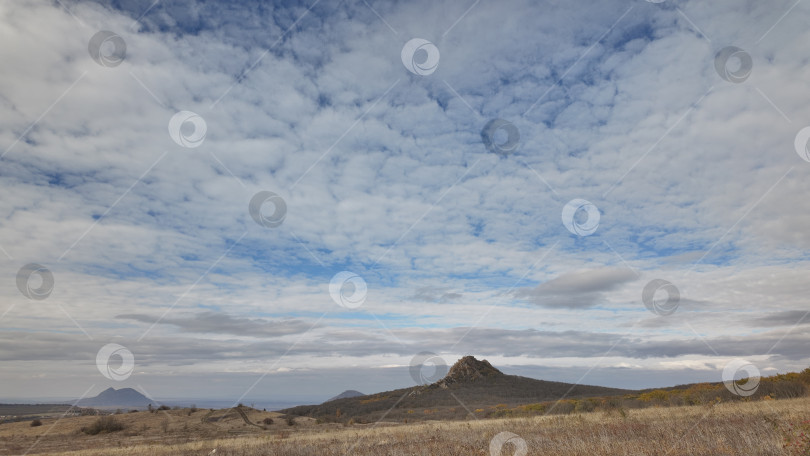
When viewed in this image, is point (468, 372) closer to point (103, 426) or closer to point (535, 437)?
point (103, 426)

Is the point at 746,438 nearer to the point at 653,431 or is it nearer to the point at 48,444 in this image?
the point at 653,431

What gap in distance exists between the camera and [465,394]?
82.8m

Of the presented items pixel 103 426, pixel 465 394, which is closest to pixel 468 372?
pixel 465 394

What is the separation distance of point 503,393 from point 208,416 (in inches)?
2218

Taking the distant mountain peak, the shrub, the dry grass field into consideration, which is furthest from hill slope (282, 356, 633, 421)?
the dry grass field

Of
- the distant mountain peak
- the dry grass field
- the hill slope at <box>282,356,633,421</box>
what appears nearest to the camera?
A: the dry grass field

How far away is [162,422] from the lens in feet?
130

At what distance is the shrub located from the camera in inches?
1398

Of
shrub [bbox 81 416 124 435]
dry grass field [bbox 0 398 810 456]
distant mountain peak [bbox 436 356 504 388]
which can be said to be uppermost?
distant mountain peak [bbox 436 356 504 388]

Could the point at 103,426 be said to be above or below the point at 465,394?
below

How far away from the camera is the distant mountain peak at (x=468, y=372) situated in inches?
3800

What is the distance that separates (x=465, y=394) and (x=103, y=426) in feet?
A: 200

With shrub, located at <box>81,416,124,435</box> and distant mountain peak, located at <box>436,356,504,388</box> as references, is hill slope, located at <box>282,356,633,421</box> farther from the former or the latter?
shrub, located at <box>81,416,124,435</box>

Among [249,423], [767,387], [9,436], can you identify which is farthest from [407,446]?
[767,387]
